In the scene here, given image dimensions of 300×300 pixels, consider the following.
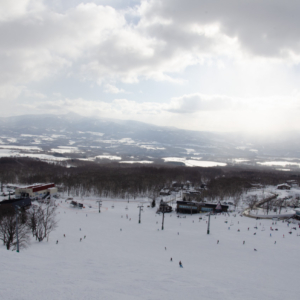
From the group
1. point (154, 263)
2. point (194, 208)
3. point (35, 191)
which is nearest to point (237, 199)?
point (194, 208)

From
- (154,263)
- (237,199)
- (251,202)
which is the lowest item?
(251,202)

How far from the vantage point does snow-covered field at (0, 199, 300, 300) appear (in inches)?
723

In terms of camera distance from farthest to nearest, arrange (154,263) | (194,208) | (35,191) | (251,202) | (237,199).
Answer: (35,191)
(237,199)
(251,202)
(194,208)
(154,263)

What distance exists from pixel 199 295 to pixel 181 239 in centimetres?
2225

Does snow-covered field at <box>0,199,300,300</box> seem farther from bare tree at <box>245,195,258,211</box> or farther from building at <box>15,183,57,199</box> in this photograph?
building at <box>15,183,57,199</box>

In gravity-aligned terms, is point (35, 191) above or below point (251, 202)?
below

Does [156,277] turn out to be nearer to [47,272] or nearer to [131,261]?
[131,261]

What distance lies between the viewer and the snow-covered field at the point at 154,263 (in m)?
18.4

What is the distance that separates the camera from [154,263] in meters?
28.1

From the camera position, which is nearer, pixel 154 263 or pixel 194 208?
pixel 154 263

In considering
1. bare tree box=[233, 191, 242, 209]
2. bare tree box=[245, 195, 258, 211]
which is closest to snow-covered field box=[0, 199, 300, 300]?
bare tree box=[245, 195, 258, 211]

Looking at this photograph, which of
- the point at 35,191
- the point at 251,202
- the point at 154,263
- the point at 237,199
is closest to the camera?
the point at 154,263

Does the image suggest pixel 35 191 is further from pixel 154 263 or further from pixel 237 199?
pixel 237 199

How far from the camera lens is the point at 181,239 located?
41031 millimetres
